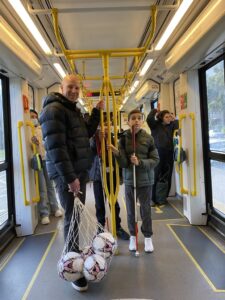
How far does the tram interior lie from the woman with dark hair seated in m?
0.66

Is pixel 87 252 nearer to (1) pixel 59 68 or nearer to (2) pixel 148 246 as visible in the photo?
(2) pixel 148 246

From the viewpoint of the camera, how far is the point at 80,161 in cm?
253

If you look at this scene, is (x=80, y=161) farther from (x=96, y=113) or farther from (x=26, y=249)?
(x=26, y=249)

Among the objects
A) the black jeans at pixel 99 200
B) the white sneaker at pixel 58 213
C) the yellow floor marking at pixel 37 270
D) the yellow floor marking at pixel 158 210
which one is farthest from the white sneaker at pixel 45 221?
the yellow floor marking at pixel 158 210

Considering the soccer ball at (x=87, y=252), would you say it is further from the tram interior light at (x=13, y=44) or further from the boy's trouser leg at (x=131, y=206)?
the tram interior light at (x=13, y=44)

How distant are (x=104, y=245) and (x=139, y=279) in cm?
52

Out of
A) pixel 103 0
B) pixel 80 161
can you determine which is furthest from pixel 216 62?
pixel 80 161

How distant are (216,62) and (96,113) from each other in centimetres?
181

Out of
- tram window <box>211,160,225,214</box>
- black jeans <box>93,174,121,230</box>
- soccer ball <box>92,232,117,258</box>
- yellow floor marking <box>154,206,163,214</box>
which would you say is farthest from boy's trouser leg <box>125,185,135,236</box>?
yellow floor marking <box>154,206,163,214</box>

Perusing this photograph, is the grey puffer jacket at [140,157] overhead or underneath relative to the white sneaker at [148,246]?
overhead

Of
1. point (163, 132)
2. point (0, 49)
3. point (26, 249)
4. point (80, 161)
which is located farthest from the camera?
point (163, 132)

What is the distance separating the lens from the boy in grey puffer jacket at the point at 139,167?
317cm

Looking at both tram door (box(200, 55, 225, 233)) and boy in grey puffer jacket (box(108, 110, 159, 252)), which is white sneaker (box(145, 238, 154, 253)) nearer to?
boy in grey puffer jacket (box(108, 110, 159, 252))

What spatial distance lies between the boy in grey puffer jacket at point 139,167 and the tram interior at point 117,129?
26 cm
